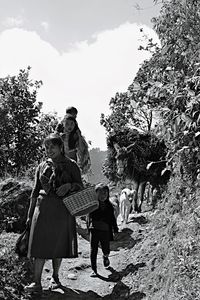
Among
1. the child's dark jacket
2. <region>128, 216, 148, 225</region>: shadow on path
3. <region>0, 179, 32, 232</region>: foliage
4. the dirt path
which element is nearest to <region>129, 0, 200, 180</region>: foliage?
the child's dark jacket

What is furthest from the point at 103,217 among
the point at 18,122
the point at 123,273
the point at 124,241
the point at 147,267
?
the point at 18,122

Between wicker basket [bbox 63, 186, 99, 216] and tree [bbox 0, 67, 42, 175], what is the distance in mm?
14090

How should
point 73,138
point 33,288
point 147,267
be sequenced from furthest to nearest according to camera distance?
point 73,138 → point 147,267 → point 33,288

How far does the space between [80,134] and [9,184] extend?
214 centimetres

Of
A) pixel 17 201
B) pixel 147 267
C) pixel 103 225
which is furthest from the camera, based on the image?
pixel 17 201

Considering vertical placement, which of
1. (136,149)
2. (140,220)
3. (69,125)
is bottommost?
(140,220)

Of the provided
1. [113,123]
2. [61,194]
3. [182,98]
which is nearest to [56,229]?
[61,194]

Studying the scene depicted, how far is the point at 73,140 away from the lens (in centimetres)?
761

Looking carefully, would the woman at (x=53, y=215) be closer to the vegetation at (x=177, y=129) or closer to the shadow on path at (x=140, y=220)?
the vegetation at (x=177, y=129)

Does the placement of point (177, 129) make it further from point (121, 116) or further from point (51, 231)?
point (121, 116)

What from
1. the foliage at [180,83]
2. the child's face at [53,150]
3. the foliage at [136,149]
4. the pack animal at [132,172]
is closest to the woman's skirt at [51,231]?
the child's face at [53,150]

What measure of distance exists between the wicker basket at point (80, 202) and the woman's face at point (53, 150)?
569 mm

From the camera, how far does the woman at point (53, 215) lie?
530 centimetres

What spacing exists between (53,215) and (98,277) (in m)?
1.68
